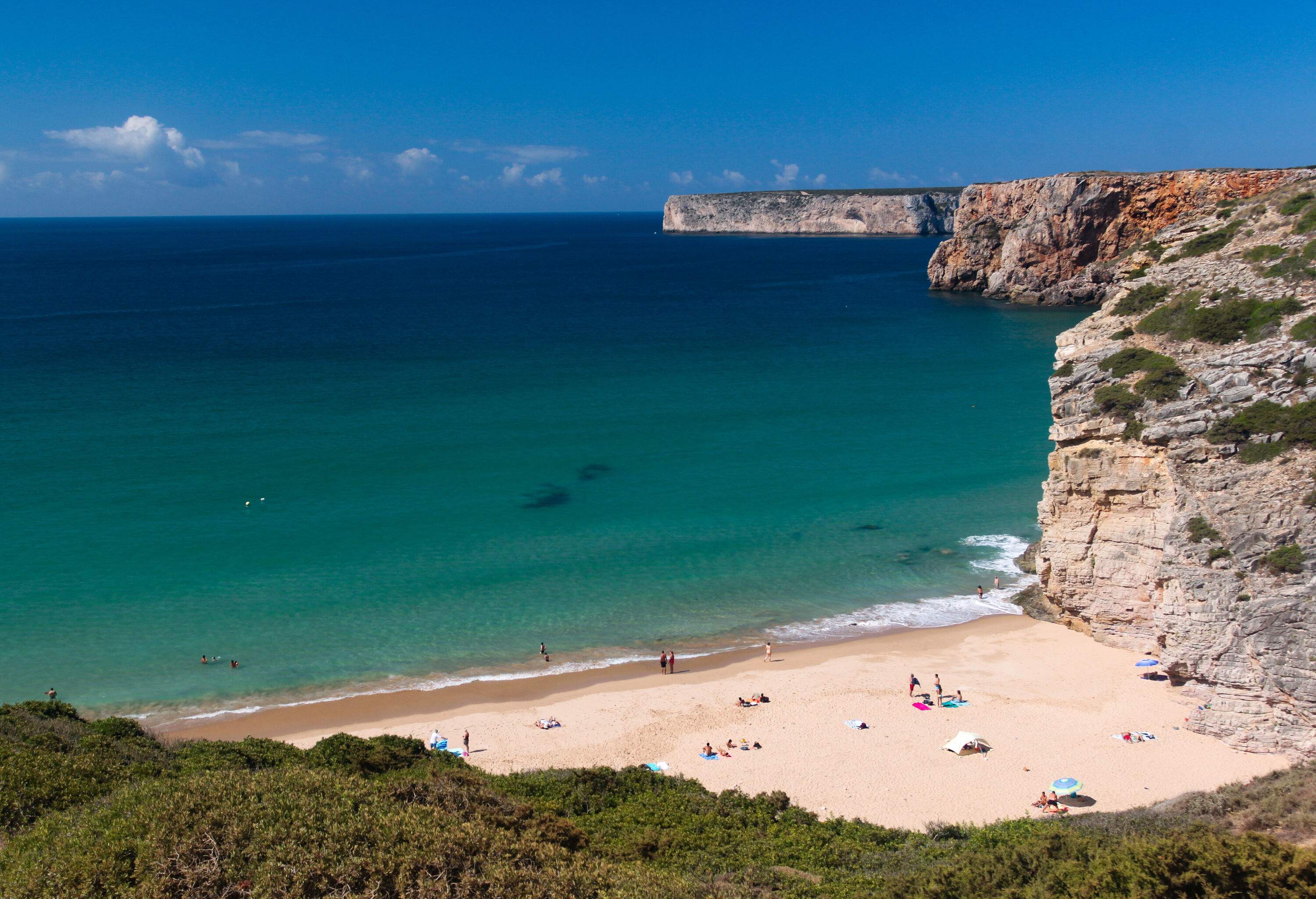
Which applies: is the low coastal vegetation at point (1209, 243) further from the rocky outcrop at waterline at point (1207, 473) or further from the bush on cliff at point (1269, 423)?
the bush on cliff at point (1269, 423)

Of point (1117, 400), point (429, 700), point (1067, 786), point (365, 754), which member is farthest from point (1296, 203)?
point (365, 754)

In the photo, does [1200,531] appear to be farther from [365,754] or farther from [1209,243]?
[365,754]

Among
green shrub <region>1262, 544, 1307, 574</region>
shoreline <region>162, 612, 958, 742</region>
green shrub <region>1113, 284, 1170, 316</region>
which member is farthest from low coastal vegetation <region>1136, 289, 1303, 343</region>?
shoreline <region>162, 612, 958, 742</region>

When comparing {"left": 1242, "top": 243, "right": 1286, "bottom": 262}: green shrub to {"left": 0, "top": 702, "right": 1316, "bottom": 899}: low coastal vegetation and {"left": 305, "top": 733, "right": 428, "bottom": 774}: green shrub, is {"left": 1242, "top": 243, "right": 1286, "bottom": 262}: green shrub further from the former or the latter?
{"left": 305, "top": 733, "right": 428, "bottom": 774}: green shrub

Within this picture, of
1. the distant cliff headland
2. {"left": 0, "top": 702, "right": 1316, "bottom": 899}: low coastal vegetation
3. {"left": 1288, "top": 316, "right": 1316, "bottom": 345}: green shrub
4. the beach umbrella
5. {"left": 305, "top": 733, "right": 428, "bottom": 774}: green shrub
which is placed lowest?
the beach umbrella

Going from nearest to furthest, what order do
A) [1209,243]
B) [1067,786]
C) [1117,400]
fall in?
[1067,786], [1117,400], [1209,243]
